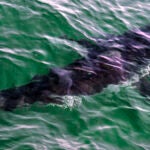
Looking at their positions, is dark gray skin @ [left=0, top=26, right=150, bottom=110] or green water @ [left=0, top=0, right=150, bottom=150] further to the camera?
dark gray skin @ [left=0, top=26, right=150, bottom=110]

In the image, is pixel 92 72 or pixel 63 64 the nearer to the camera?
pixel 92 72

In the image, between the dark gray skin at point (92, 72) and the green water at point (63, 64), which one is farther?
the dark gray skin at point (92, 72)

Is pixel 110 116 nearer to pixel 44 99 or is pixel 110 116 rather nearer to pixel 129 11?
pixel 44 99

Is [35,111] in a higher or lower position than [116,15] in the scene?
lower

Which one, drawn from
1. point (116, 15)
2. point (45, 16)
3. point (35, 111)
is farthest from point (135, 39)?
point (35, 111)
